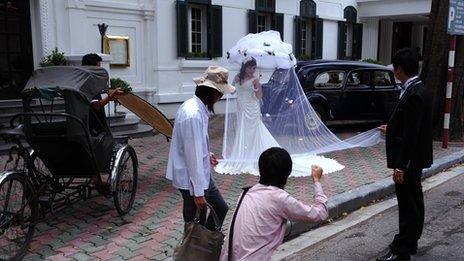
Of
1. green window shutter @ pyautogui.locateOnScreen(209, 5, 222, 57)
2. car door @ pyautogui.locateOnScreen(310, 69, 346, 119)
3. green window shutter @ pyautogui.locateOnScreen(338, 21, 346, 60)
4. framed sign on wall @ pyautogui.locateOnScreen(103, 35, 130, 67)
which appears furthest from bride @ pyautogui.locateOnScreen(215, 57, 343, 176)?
green window shutter @ pyautogui.locateOnScreen(338, 21, 346, 60)

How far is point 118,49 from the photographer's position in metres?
12.0

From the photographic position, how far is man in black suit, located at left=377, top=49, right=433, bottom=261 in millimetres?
4270

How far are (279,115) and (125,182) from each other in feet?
10.5

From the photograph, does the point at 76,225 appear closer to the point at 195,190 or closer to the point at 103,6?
the point at 195,190

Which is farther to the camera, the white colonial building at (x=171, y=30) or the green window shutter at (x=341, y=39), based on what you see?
the green window shutter at (x=341, y=39)

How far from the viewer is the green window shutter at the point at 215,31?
14.1m

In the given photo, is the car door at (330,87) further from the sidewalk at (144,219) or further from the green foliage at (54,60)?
the green foliage at (54,60)

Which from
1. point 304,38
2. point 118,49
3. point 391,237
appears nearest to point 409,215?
point 391,237

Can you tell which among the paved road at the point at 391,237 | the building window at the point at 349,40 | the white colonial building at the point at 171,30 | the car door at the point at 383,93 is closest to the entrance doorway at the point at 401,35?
the white colonial building at the point at 171,30

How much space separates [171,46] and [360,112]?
17.1ft

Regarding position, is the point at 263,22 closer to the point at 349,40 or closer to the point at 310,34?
the point at 310,34

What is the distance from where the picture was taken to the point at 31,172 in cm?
466

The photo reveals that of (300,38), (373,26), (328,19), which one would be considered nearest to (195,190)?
(300,38)

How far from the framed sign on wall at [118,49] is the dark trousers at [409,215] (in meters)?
8.79
